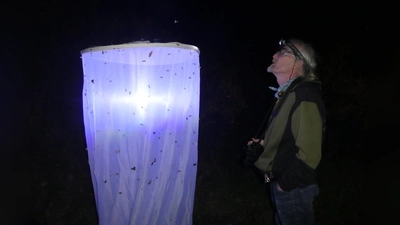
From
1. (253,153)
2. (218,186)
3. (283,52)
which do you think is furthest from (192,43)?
(218,186)

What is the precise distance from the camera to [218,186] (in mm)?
3236

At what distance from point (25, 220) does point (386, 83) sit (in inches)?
150

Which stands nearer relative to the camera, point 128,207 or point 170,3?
point 128,207

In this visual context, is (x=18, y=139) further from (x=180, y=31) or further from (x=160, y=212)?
(x=180, y=31)

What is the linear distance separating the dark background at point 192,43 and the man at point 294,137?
111 centimetres

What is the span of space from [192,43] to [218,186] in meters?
1.69

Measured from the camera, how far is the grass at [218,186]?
291cm

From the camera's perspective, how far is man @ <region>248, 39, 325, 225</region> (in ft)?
5.67

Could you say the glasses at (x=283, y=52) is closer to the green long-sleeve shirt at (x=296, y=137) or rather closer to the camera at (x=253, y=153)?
the green long-sleeve shirt at (x=296, y=137)

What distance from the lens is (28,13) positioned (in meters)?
2.59

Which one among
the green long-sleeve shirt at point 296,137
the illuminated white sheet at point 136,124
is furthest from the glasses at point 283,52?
the illuminated white sheet at point 136,124

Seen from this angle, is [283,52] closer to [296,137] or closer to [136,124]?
[296,137]

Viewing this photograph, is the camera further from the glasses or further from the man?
the glasses

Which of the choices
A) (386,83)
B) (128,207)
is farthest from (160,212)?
(386,83)
